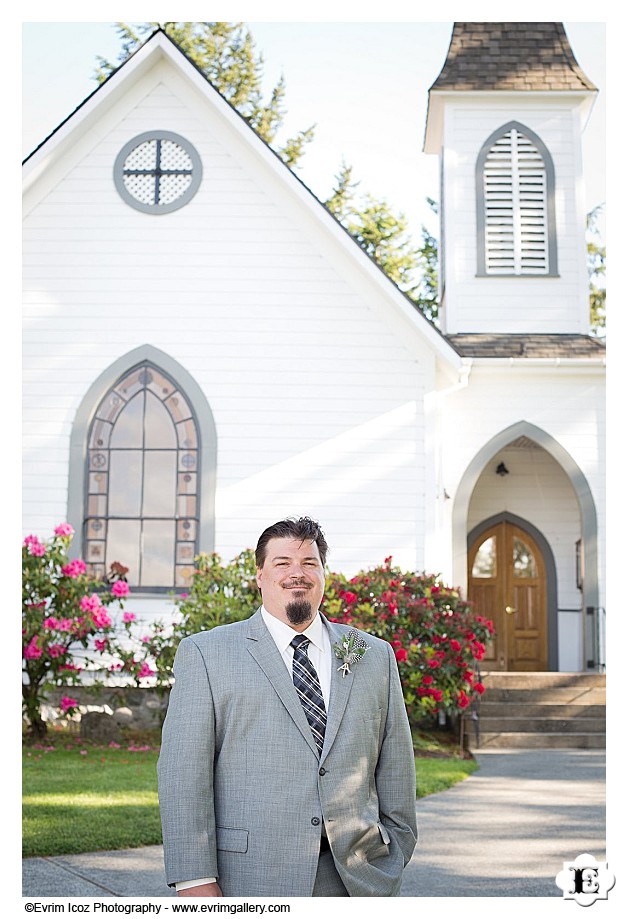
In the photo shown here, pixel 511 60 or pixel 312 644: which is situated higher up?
pixel 511 60

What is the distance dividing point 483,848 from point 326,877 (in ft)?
10.6

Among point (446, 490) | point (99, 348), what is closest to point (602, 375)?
point (446, 490)

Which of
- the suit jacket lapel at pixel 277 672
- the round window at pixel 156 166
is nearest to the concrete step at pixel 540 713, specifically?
the round window at pixel 156 166

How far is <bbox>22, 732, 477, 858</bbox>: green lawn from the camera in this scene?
585 cm

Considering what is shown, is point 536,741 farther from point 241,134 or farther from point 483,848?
point 241,134

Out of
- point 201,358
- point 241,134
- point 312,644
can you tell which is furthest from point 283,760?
point 241,134

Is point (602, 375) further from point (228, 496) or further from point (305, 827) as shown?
point (305, 827)

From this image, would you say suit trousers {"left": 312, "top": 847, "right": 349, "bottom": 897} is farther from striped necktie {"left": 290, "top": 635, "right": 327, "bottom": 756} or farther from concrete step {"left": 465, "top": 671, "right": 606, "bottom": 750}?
concrete step {"left": 465, "top": 671, "right": 606, "bottom": 750}

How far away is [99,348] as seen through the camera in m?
11.1

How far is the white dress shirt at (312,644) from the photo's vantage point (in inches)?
122

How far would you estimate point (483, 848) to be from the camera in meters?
5.93

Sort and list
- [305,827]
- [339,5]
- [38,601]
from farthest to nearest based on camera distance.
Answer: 1. [38,601]
2. [339,5]
3. [305,827]

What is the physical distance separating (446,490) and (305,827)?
903 centimetres

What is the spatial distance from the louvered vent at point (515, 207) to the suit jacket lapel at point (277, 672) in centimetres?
1052
